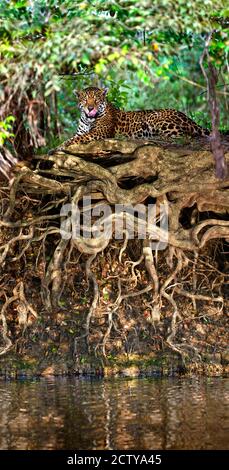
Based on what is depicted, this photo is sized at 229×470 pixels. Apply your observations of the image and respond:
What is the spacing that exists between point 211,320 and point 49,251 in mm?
2281

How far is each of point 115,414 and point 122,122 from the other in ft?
14.1

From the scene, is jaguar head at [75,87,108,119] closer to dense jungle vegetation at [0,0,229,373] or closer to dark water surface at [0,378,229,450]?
dense jungle vegetation at [0,0,229,373]

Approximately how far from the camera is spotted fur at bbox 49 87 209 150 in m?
12.8

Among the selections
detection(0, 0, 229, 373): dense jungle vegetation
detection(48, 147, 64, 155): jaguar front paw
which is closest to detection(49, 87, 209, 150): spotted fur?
detection(48, 147, 64, 155): jaguar front paw

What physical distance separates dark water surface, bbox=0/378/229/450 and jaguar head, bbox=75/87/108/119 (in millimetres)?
3365

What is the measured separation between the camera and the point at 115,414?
404 inches

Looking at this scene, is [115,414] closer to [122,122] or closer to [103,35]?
[103,35]

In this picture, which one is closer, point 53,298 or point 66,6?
point 66,6

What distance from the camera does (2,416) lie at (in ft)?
33.7

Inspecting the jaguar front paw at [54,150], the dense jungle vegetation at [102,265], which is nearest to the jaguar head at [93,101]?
the dense jungle vegetation at [102,265]

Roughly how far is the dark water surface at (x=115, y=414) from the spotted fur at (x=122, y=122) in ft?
9.93

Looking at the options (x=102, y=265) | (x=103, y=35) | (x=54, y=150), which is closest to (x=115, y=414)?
(x=102, y=265)

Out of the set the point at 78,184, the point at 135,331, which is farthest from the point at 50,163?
the point at 135,331

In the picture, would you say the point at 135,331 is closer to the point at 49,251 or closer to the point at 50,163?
the point at 49,251
